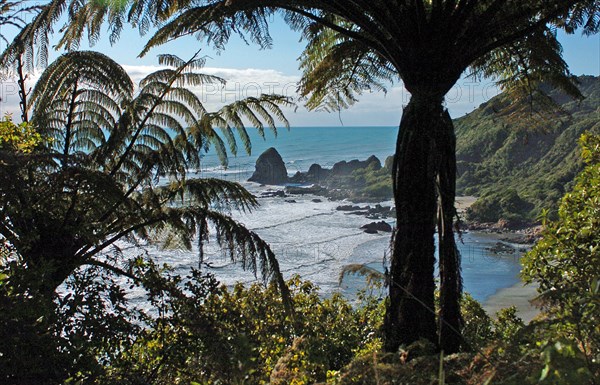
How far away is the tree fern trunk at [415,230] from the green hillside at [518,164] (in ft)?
86.8

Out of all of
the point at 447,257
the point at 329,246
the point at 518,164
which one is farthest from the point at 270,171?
the point at 447,257

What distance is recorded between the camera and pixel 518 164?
47219 millimetres

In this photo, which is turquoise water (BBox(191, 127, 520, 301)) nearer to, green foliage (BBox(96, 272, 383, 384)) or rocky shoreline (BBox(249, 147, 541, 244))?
rocky shoreline (BBox(249, 147, 541, 244))

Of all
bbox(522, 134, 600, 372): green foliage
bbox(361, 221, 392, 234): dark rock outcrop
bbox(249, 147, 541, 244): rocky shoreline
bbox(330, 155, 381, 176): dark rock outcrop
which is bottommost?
bbox(361, 221, 392, 234): dark rock outcrop

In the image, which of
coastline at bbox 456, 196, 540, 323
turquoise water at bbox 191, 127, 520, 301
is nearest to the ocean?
turquoise water at bbox 191, 127, 520, 301

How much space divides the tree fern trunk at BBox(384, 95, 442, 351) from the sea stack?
41.6 metres

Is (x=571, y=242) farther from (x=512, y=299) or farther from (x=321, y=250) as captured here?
(x=321, y=250)

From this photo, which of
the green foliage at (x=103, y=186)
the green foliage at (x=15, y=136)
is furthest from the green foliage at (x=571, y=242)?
the green foliage at (x=15, y=136)

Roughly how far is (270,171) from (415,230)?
42566mm

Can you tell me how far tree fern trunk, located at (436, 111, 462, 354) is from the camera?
14.7 ft

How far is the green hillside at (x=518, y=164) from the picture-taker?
3114cm

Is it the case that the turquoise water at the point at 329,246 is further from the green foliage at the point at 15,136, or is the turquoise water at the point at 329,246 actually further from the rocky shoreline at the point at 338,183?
the green foliage at the point at 15,136

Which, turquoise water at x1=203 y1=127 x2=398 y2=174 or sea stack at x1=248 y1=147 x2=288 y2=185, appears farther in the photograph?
turquoise water at x1=203 y1=127 x2=398 y2=174

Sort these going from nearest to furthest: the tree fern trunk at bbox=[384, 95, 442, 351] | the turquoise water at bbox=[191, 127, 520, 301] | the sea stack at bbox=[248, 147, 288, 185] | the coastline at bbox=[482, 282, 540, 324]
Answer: the tree fern trunk at bbox=[384, 95, 442, 351] < the coastline at bbox=[482, 282, 540, 324] < the turquoise water at bbox=[191, 127, 520, 301] < the sea stack at bbox=[248, 147, 288, 185]
